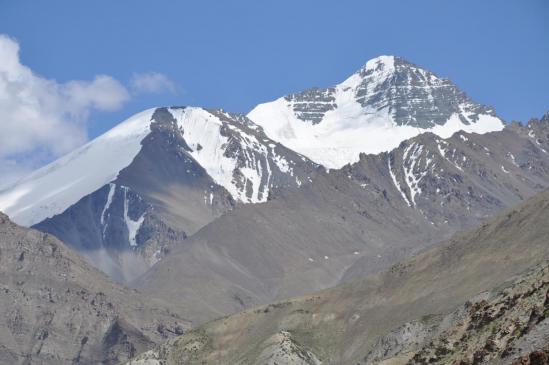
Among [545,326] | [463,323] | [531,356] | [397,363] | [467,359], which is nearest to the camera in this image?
[531,356]

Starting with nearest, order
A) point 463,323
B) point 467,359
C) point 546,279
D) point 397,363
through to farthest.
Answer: point 467,359 → point 546,279 → point 463,323 → point 397,363

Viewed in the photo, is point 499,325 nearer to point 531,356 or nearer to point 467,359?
point 467,359

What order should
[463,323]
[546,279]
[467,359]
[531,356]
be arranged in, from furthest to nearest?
[463,323] → [546,279] → [467,359] → [531,356]

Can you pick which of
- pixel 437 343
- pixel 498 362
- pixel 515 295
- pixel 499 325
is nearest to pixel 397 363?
pixel 437 343

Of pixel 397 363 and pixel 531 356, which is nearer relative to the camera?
pixel 531 356

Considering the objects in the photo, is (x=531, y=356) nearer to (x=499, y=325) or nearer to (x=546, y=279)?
(x=499, y=325)

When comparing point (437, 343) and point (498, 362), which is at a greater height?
point (437, 343)

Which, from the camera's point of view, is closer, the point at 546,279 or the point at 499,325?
the point at 499,325

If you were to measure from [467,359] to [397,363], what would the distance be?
63.8 m

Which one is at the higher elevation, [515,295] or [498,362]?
[515,295]

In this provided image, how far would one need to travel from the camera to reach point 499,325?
4894 inches

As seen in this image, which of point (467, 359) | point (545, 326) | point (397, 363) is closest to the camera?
point (545, 326)

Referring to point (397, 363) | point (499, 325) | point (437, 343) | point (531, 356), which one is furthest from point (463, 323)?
point (531, 356)

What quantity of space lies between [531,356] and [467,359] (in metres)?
24.1
